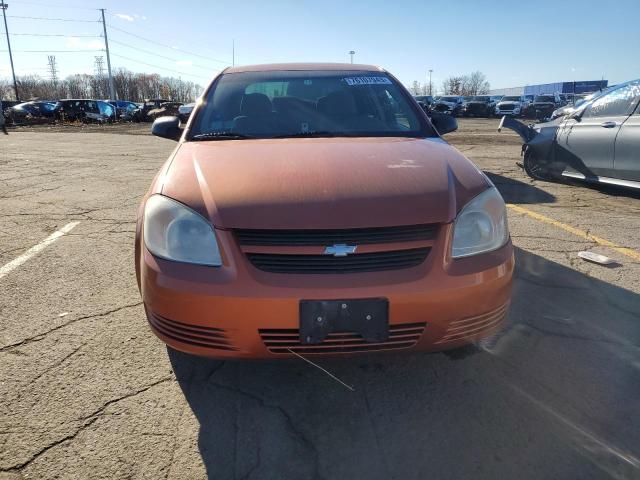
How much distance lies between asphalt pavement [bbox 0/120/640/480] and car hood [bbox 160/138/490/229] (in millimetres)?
613

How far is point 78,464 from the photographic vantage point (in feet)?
5.54

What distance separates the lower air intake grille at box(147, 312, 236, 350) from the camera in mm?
1811

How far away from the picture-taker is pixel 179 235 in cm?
188

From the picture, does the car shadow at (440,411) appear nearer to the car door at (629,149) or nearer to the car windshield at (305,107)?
the car windshield at (305,107)

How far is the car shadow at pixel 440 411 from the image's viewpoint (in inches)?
66.7

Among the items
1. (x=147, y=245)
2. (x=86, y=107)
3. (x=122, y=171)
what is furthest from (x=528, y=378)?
(x=86, y=107)

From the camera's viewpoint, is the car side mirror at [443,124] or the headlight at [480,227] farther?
the car side mirror at [443,124]

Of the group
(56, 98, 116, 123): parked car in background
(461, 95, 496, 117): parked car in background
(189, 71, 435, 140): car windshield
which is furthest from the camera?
(461, 95, 496, 117): parked car in background

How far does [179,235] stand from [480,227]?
1269mm

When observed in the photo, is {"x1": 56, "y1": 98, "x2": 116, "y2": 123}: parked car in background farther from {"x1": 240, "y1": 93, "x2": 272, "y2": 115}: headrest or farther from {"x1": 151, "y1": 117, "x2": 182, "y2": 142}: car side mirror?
{"x1": 240, "y1": 93, "x2": 272, "y2": 115}: headrest

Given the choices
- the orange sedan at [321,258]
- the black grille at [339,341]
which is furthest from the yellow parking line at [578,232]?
the black grille at [339,341]

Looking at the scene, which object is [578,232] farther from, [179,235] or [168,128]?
[179,235]

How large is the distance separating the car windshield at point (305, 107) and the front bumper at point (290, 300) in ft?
3.97

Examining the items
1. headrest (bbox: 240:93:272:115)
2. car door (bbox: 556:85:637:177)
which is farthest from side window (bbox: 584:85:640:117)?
headrest (bbox: 240:93:272:115)
